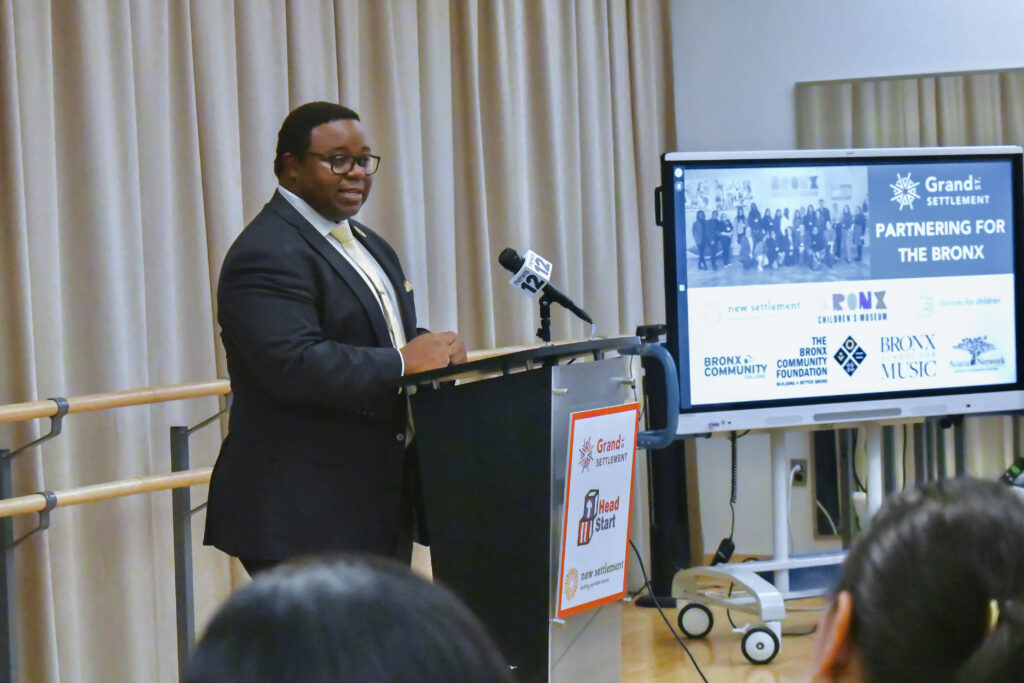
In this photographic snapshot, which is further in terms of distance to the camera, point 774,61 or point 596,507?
point 774,61

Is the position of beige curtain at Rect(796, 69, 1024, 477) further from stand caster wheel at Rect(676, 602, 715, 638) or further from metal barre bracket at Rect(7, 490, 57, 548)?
metal barre bracket at Rect(7, 490, 57, 548)

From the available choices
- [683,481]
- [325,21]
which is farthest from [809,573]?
[325,21]

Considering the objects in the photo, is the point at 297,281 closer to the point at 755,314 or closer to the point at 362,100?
the point at 362,100

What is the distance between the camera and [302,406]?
91.1 inches

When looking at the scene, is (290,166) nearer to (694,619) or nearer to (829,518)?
(694,619)

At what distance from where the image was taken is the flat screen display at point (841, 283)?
4.07 metres

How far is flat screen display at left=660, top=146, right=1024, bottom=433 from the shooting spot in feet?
13.3

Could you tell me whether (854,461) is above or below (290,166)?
below

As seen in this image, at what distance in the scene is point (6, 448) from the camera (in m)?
2.74

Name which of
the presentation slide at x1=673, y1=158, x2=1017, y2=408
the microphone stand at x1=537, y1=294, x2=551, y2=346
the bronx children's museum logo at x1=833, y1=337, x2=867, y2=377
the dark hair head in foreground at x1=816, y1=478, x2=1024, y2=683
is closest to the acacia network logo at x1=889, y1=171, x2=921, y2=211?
the presentation slide at x1=673, y1=158, x2=1017, y2=408

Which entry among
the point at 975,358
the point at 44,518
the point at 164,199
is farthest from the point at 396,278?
the point at 975,358

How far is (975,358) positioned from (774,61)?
176 centimetres

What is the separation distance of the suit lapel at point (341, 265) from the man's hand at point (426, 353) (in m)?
0.10

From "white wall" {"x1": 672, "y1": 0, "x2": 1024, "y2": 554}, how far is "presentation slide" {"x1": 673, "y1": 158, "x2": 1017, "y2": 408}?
45.6 inches
